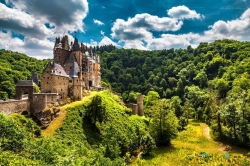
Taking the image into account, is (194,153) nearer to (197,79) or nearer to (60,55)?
(60,55)

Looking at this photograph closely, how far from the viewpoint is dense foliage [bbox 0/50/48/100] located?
79438 mm

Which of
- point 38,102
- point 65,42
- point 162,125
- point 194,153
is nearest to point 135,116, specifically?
point 162,125

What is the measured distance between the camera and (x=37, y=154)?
24141mm

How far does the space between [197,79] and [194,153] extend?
81771 mm

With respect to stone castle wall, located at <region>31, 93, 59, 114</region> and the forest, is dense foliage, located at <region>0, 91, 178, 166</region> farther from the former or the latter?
stone castle wall, located at <region>31, 93, 59, 114</region>

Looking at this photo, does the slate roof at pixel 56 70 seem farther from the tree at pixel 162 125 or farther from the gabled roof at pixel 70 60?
the tree at pixel 162 125

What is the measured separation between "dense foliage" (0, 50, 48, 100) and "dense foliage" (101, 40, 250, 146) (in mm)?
47611

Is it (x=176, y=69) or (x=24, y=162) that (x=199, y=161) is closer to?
(x=24, y=162)

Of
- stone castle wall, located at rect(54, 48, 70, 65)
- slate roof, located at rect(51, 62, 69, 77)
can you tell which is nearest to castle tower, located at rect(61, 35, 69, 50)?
stone castle wall, located at rect(54, 48, 70, 65)

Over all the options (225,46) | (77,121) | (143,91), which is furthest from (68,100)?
(225,46)

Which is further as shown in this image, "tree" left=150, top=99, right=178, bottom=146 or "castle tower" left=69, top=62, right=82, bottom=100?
"castle tower" left=69, top=62, right=82, bottom=100

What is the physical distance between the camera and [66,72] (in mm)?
57094

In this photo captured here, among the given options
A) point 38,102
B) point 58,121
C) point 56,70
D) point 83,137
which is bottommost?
point 83,137

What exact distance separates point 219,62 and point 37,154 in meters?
115
